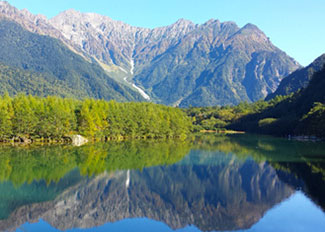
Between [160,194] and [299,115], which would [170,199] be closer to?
[160,194]

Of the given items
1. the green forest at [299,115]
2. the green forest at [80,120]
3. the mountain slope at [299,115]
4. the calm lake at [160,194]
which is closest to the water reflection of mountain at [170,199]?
the calm lake at [160,194]

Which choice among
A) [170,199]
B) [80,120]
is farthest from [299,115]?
[170,199]

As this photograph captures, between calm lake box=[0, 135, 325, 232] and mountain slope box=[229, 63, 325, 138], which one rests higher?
mountain slope box=[229, 63, 325, 138]

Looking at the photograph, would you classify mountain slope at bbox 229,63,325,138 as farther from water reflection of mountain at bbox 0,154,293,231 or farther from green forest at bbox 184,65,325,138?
water reflection of mountain at bbox 0,154,293,231

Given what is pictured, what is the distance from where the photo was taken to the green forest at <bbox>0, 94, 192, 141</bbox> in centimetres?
9427

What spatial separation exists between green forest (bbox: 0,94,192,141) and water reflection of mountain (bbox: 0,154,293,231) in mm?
51525

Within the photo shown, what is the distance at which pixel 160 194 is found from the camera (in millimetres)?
40438

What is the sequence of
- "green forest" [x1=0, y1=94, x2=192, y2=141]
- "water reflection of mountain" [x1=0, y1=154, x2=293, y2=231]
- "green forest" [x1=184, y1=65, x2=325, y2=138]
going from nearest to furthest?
1. "water reflection of mountain" [x1=0, y1=154, x2=293, y2=231]
2. "green forest" [x1=0, y1=94, x2=192, y2=141]
3. "green forest" [x1=184, y1=65, x2=325, y2=138]

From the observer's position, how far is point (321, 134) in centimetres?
11131

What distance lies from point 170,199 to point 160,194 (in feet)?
8.93

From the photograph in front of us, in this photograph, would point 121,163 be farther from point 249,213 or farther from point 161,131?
point 161,131

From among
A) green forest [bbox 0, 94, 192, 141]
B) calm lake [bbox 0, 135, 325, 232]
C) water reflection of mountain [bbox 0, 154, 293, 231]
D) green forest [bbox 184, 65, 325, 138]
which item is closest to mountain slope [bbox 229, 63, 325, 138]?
green forest [bbox 184, 65, 325, 138]

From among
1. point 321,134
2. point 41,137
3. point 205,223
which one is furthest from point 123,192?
point 321,134

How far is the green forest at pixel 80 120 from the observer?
94.3m
